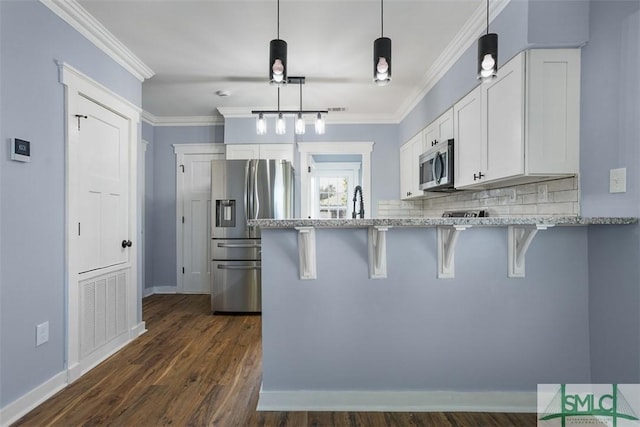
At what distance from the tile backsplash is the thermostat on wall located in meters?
3.18

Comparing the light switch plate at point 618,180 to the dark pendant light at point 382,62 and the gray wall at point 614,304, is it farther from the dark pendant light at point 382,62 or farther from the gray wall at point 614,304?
the dark pendant light at point 382,62

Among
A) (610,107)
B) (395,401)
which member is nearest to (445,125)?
(610,107)

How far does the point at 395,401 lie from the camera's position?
6.02ft

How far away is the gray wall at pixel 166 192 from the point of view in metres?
4.79

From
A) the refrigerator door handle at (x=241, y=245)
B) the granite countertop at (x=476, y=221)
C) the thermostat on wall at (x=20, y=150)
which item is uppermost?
the thermostat on wall at (x=20, y=150)

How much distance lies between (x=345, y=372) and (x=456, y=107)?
2264 mm

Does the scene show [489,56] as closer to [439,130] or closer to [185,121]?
[439,130]

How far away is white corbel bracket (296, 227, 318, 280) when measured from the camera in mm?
1806

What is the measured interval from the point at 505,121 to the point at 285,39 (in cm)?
179

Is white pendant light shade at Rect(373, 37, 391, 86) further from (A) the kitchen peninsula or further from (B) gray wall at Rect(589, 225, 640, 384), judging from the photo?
(B) gray wall at Rect(589, 225, 640, 384)

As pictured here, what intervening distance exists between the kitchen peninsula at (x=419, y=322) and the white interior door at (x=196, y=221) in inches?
127

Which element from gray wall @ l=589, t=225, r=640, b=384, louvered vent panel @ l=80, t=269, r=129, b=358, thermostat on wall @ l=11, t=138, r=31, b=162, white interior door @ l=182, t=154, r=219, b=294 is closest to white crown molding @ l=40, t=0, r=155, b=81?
thermostat on wall @ l=11, t=138, r=31, b=162

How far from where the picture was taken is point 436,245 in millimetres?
1851

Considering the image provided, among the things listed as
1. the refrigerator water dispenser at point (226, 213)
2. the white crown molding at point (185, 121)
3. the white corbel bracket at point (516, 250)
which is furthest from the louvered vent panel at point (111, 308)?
the white corbel bracket at point (516, 250)
